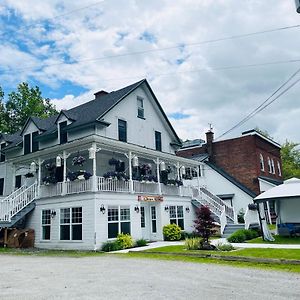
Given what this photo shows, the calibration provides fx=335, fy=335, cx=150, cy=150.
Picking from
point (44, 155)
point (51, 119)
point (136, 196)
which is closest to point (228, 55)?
point (136, 196)

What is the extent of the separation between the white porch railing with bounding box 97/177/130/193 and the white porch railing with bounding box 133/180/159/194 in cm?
79

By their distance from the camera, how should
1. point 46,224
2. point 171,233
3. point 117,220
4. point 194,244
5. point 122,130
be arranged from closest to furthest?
point 194,244 → point 117,220 → point 46,224 → point 171,233 → point 122,130

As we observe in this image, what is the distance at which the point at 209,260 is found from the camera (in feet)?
41.3

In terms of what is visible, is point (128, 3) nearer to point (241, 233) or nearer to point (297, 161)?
point (241, 233)

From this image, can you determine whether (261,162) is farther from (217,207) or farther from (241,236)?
(241,236)

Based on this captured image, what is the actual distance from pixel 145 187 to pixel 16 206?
25.9 feet

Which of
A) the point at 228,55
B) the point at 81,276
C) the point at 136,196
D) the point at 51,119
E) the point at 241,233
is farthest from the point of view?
the point at 51,119

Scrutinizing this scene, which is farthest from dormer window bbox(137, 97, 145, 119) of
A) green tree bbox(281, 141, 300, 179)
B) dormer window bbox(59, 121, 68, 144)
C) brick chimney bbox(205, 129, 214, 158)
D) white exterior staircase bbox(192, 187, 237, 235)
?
green tree bbox(281, 141, 300, 179)

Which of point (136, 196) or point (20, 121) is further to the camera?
point (20, 121)

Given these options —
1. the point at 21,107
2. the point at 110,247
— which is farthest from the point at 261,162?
the point at 21,107

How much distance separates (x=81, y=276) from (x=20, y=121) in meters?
38.0

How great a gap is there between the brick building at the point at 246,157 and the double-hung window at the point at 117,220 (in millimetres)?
14536

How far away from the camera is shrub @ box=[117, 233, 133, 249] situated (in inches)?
706

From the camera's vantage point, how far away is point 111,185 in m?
19.1
